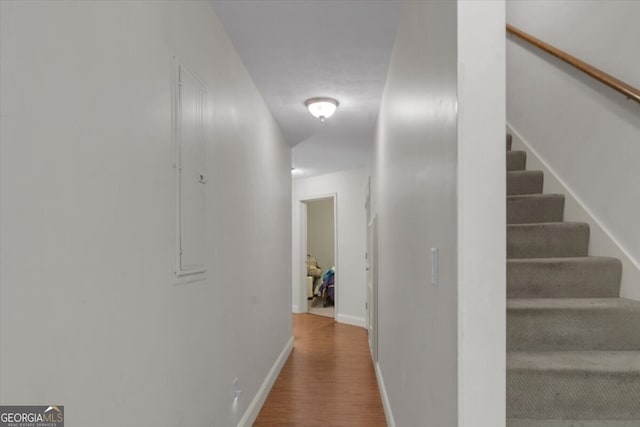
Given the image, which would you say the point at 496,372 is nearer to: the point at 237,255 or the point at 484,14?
the point at 484,14

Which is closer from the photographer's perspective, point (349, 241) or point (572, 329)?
point (572, 329)

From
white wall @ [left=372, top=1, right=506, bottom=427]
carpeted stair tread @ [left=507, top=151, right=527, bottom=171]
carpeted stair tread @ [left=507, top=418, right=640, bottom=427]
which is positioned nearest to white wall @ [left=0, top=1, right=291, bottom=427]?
white wall @ [left=372, top=1, right=506, bottom=427]

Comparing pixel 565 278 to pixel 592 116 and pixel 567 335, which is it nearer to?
pixel 567 335

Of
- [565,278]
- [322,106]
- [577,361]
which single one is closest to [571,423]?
[577,361]

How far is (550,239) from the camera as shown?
231cm

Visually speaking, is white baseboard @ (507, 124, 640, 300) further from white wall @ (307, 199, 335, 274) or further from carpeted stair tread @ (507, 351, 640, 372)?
white wall @ (307, 199, 335, 274)

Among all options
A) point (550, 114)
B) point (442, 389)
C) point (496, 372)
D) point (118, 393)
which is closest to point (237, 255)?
point (118, 393)

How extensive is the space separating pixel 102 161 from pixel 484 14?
116 centimetres

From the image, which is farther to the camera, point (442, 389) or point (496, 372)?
point (442, 389)

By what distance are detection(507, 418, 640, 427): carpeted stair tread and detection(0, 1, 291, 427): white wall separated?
1.33 m

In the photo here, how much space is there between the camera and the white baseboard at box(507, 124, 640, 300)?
2000 millimetres

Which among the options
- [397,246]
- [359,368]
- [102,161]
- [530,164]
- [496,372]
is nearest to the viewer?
[496,372]

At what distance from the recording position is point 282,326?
15.5 ft

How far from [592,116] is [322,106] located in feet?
7.06
